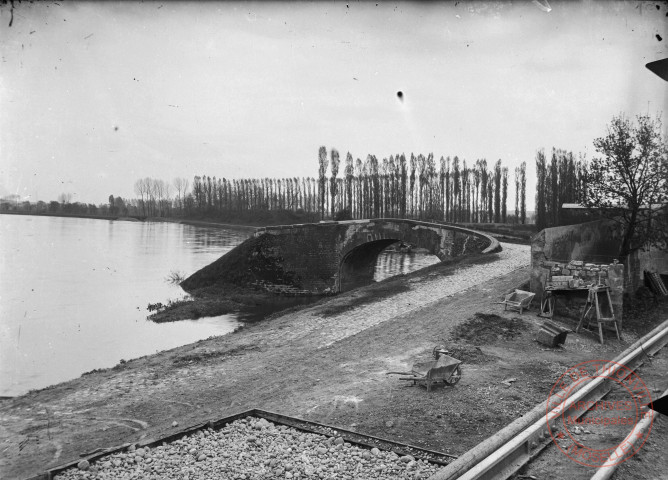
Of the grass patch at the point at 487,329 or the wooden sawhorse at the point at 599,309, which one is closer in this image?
the grass patch at the point at 487,329

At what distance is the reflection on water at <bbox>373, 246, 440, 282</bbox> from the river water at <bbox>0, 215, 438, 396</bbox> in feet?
0.67

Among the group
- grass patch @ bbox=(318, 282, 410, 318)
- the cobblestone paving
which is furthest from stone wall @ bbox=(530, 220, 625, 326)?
grass patch @ bbox=(318, 282, 410, 318)

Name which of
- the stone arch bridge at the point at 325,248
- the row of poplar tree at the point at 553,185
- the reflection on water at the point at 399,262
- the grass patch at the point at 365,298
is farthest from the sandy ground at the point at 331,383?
the row of poplar tree at the point at 553,185

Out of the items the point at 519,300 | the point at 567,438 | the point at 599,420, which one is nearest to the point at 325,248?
the point at 519,300

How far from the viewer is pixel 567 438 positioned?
5.52m

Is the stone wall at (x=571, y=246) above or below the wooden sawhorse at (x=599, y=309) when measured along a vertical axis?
above

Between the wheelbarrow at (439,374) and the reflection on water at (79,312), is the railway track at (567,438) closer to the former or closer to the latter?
the wheelbarrow at (439,374)

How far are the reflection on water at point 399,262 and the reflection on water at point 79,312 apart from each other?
1313 centimetres

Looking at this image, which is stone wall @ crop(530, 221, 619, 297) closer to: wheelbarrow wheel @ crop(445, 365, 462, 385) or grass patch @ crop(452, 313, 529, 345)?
grass patch @ crop(452, 313, 529, 345)

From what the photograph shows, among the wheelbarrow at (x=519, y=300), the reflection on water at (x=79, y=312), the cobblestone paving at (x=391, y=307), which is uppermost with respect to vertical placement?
the wheelbarrow at (x=519, y=300)

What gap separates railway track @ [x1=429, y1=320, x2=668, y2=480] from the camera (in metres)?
4.66

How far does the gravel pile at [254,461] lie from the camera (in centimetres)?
490

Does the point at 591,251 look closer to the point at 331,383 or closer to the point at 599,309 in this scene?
the point at 599,309

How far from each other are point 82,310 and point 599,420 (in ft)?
67.1
